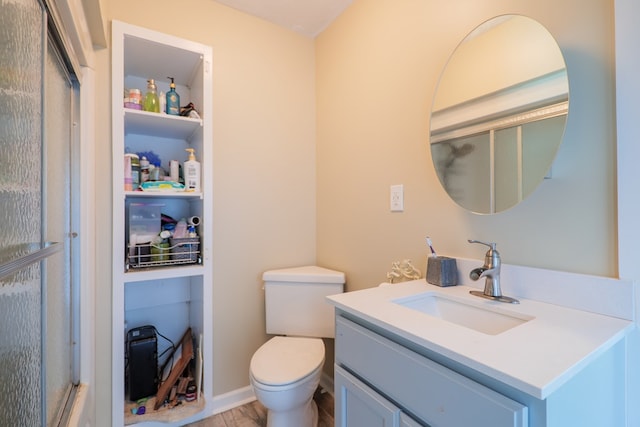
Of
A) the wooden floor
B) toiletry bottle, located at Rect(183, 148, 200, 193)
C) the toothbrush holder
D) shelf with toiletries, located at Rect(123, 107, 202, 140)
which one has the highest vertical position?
shelf with toiletries, located at Rect(123, 107, 202, 140)

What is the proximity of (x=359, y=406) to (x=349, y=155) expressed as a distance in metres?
1.33

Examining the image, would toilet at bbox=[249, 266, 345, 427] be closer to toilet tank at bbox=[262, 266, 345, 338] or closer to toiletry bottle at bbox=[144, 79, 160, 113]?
toilet tank at bbox=[262, 266, 345, 338]

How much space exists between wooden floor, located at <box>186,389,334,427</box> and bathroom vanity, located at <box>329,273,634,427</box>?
2.72 feet

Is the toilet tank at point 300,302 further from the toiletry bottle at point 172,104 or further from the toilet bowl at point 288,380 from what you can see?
the toiletry bottle at point 172,104

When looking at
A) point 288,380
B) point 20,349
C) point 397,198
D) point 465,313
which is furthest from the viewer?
point 397,198

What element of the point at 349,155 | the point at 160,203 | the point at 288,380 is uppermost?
the point at 349,155

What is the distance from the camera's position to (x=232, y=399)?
181 centimetres

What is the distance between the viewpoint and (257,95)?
1.94 m

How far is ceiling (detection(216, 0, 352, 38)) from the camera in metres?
1.81

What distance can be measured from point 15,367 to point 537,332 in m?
1.29

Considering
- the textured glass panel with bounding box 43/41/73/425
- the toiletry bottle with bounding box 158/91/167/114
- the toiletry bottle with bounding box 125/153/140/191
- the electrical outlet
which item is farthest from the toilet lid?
the toiletry bottle with bounding box 158/91/167/114

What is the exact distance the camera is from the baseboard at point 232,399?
177cm

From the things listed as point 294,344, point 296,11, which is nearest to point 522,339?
point 294,344

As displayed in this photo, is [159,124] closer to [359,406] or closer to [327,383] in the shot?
[359,406]
